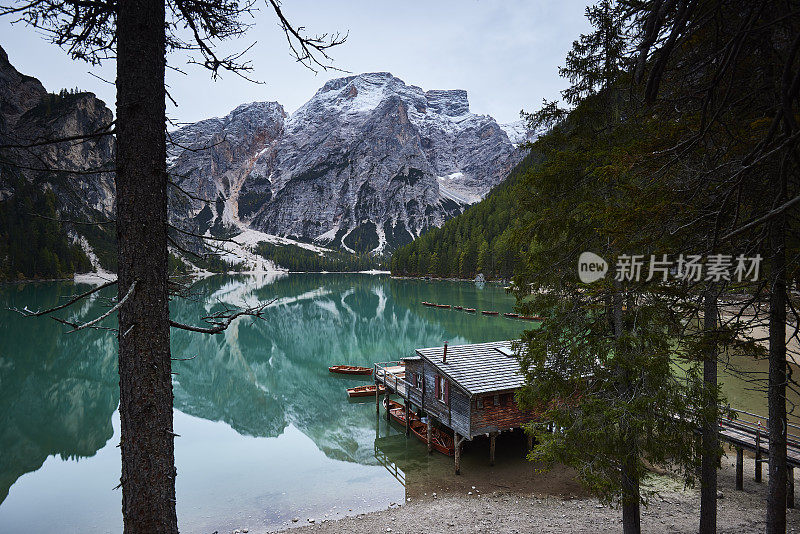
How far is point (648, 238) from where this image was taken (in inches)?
213

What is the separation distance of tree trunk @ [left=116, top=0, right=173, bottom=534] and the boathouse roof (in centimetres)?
1380

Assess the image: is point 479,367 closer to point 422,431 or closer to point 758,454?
point 422,431

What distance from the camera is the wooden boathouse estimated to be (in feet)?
54.9

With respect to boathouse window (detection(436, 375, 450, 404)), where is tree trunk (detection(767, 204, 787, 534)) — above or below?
above

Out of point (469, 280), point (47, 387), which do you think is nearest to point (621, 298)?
point (47, 387)

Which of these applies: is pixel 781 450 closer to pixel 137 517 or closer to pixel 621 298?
pixel 621 298

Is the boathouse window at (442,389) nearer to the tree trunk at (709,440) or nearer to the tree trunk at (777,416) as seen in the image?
the tree trunk at (709,440)

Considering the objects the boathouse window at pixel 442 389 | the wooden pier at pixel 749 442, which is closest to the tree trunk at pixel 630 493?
the wooden pier at pixel 749 442

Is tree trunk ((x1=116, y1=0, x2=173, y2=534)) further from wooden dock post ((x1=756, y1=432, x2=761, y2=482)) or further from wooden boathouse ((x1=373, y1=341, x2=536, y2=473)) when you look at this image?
wooden dock post ((x1=756, y1=432, x2=761, y2=482))

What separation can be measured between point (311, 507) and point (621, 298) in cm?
1358

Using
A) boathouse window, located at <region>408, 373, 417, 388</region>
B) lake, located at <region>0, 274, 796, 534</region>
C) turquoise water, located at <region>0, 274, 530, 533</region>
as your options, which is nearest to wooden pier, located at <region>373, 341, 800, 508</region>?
boathouse window, located at <region>408, 373, 417, 388</region>

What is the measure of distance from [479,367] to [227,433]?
16384mm

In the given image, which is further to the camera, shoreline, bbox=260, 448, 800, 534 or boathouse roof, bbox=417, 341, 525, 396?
boathouse roof, bbox=417, 341, 525, 396

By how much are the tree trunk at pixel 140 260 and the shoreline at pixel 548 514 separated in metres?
10.9
